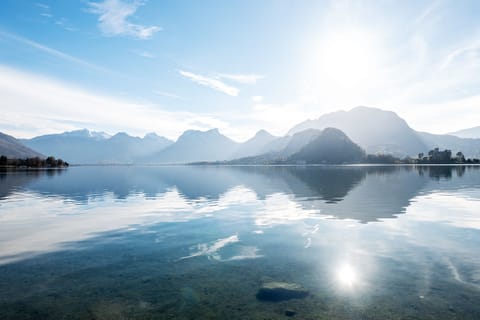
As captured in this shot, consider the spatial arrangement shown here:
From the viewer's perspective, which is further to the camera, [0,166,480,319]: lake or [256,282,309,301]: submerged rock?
[256,282,309,301]: submerged rock

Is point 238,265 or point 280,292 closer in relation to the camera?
point 280,292

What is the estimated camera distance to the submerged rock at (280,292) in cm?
1780

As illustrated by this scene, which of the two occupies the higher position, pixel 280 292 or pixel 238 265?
pixel 280 292

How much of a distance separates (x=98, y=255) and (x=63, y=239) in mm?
8764

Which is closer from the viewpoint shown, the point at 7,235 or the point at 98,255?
the point at 98,255

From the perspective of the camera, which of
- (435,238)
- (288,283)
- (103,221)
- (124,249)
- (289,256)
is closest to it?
(288,283)

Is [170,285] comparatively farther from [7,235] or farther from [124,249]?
[7,235]

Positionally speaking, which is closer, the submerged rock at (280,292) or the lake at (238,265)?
the lake at (238,265)

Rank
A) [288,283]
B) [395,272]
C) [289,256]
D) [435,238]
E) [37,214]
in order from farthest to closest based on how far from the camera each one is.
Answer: [37,214], [435,238], [289,256], [395,272], [288,283]

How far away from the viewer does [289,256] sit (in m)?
25.9

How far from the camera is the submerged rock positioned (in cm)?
1780

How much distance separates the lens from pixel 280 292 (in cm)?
1830

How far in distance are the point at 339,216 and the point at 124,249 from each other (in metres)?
31.3

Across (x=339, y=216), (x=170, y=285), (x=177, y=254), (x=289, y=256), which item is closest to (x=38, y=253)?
(x=177, y=254)
